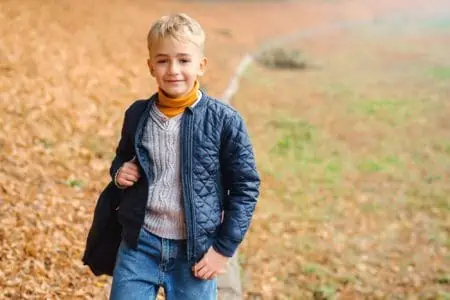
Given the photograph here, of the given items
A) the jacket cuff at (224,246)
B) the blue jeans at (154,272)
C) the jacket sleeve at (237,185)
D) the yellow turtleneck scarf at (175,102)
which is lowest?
the blue jeans at (154,272)

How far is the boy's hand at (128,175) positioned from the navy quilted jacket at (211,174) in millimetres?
30

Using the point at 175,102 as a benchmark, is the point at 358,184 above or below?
above

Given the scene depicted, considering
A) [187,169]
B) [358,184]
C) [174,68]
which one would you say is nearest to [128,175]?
[187,169]

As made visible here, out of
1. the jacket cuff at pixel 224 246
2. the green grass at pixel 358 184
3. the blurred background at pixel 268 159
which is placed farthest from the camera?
the green grass at pixel 358 184

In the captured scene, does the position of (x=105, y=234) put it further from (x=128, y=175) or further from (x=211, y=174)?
(x=211, y=174)

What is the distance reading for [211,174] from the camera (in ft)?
9.87

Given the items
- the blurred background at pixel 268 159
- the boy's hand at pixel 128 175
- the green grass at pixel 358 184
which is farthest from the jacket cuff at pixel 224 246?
the green grass at pixel 358 184

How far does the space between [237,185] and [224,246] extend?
0.27 m

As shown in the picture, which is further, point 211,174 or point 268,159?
point 268,159

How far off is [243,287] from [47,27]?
22.5ft

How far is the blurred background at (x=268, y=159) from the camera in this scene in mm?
5719

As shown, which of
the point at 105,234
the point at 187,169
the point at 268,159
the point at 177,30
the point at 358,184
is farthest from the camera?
the point at 268,159

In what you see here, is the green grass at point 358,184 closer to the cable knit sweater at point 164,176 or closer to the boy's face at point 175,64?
the cable knit sweater at point 164,176

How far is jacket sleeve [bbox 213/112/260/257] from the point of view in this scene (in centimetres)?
296
